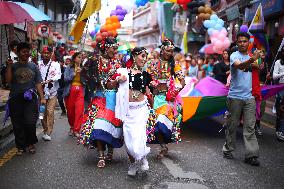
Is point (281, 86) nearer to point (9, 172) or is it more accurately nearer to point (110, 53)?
point (110, 53)

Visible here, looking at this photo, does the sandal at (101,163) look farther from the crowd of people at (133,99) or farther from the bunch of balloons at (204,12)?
the bunch of balloons at (204,12)

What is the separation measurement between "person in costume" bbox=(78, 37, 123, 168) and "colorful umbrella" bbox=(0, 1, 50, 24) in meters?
1.18

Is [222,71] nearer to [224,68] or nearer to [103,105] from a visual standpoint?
[224,68]

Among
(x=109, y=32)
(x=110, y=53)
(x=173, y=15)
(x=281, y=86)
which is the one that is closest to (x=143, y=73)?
(x=110, y=53)

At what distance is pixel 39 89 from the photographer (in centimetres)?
649

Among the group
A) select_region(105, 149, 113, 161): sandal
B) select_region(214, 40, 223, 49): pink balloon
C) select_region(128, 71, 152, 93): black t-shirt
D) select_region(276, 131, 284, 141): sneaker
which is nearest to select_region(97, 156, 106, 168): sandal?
select_region(105, 149, 113, 161): sandal

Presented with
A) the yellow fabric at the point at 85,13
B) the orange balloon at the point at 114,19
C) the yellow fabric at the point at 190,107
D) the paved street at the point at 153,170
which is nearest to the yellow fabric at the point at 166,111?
the paved street at the point at 153,170

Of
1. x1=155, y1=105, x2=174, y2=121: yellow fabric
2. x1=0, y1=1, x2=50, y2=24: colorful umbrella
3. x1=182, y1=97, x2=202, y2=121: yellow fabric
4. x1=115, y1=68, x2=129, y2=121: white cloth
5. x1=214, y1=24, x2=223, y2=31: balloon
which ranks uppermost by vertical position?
x1=214, y1=24, x2=223, y2=31: balloon

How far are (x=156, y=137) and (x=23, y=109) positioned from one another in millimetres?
2202

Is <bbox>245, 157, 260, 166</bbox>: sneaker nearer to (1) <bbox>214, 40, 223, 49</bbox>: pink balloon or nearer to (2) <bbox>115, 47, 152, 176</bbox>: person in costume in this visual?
(2) <bbox>115, 47, 152, 176</bbox>: person in costume

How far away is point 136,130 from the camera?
→ 511 centimetres

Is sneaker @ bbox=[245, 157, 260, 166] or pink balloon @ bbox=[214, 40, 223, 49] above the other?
pink balloon @ bbox=[214, 40, 223, 49]

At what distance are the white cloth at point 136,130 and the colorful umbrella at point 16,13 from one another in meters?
2.22

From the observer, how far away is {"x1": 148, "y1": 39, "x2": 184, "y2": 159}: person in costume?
20.4ft
